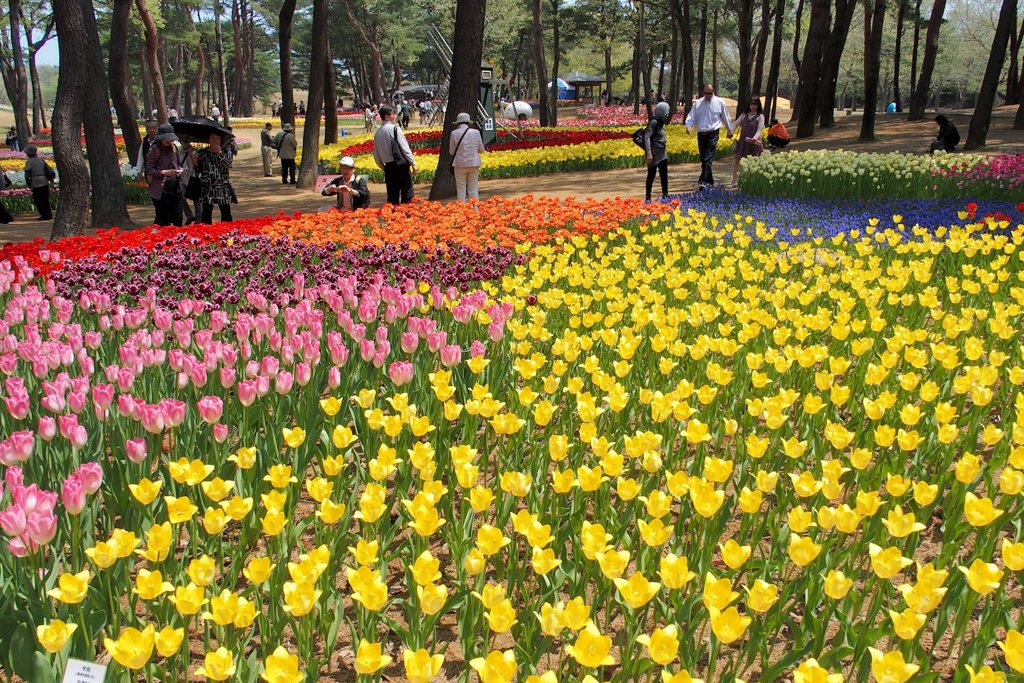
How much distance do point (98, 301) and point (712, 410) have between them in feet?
10.8

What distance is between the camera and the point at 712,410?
143 inches

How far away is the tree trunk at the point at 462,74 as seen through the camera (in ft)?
41.2

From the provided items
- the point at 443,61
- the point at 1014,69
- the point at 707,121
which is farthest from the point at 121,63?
the point at 1014,69

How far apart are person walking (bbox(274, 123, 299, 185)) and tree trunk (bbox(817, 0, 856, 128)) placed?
13.8 meters

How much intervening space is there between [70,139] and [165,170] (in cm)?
138

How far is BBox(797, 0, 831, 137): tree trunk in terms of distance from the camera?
20.2 metres

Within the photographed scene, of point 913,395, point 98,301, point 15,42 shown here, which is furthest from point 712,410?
point 15,42

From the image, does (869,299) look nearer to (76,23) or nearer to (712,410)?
(712,410)

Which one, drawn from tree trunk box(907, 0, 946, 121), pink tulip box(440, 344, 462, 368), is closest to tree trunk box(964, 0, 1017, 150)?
tree trunk box(907, 0, 946, 121)

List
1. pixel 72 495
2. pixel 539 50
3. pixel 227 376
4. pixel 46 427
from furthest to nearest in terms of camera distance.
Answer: pixel 539 50 → pixel 227 376 → pixel 46 427 → pixel 72 495

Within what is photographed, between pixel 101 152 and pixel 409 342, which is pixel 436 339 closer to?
pixel 409 342

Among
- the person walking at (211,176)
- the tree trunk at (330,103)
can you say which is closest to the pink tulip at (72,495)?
the person walking at (211,176)

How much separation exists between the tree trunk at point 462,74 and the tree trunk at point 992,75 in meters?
10.2

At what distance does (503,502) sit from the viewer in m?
2.74
